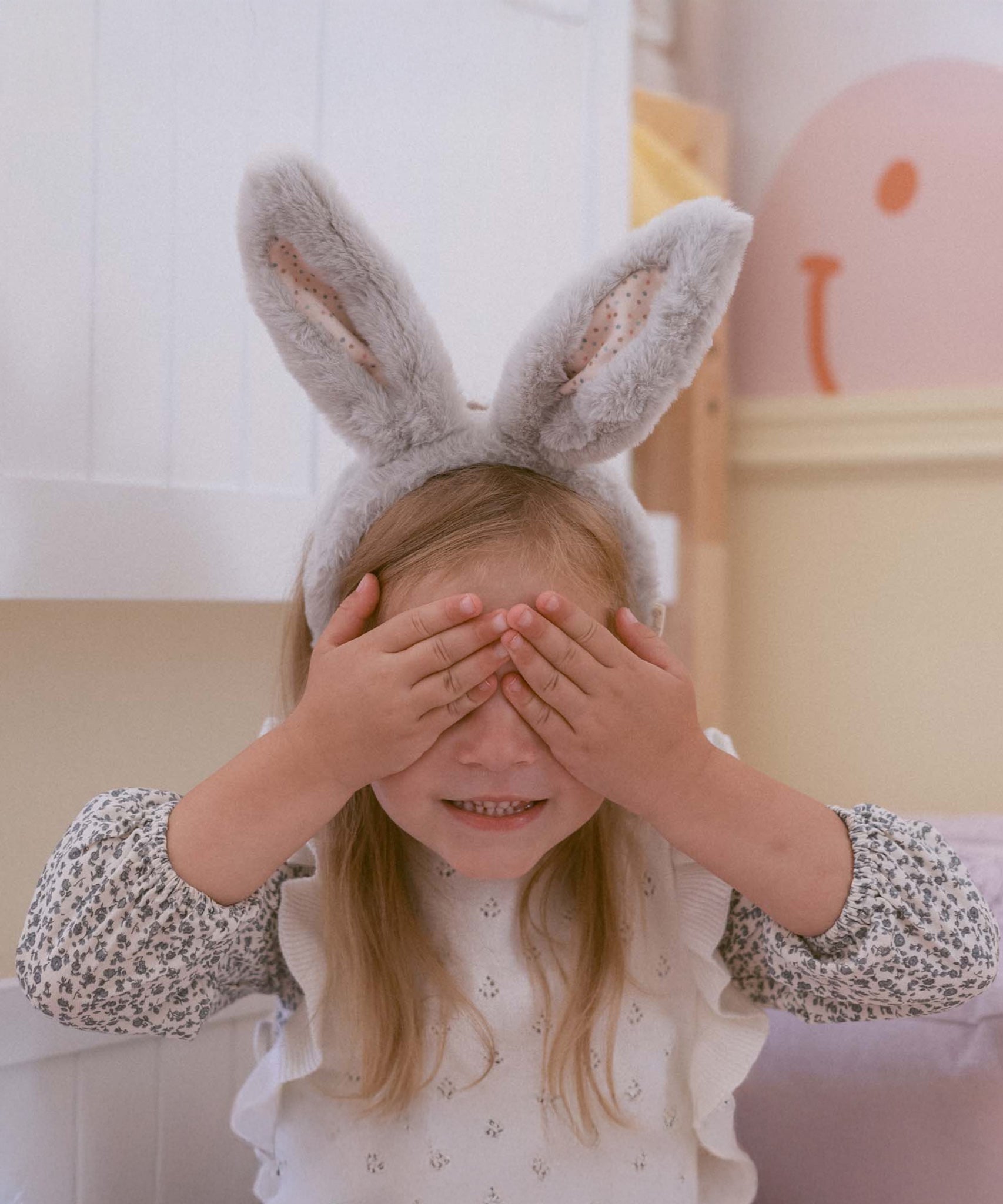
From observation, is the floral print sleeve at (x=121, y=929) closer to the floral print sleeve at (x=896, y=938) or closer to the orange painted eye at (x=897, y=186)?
the floral print sleeve at (x=896, y=938)

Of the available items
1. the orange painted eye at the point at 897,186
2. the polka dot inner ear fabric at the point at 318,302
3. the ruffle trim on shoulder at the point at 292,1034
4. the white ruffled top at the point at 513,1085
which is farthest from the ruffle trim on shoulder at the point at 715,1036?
the orange painted eye at the point at 897,186

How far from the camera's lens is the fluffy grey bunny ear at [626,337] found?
0.64 metres

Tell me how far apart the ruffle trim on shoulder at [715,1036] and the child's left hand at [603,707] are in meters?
0.12

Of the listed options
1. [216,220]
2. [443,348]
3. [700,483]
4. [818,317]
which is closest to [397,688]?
[443,348]

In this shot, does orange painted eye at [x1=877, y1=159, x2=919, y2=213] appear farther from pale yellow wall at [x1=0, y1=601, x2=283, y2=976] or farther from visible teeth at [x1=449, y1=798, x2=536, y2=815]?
visible teeth at [x1=449, y1=798, x2=536, y2=815]

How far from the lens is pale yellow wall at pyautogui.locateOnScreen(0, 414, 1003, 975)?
925 mm

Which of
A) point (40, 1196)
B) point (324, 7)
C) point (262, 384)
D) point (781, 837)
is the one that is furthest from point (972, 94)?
point (40, 1196)

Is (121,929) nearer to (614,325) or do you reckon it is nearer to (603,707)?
(603,707)

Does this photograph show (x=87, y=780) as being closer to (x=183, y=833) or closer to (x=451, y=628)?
(x=183, y=833)

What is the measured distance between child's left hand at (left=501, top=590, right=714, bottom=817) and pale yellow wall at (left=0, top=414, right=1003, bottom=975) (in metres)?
0.43

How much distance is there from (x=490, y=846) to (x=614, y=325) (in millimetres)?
292

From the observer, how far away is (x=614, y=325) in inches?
27.0

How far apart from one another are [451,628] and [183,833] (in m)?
0.19

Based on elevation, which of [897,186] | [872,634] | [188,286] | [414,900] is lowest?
[414,900]
